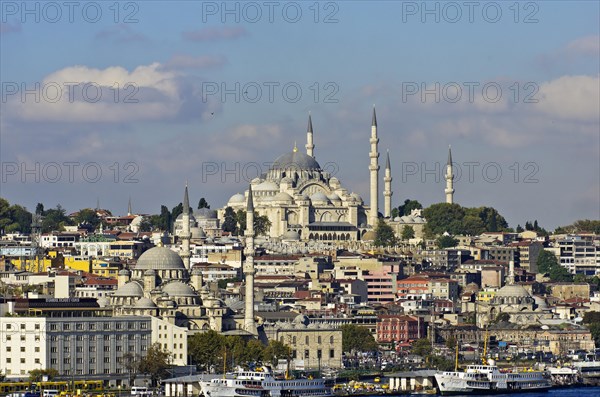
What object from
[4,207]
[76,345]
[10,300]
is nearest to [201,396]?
[76,345]

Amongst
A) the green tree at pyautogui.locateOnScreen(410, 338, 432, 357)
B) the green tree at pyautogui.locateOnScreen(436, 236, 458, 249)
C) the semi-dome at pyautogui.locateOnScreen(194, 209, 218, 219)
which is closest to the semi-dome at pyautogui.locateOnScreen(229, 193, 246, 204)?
the semi-dome at pyautogui.locateOnScreen(194, 209, 218, 219)

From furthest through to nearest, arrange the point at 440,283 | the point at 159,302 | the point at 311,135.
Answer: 1. the point at 311,135
2. the point at 440,283
3. the point at 159,302

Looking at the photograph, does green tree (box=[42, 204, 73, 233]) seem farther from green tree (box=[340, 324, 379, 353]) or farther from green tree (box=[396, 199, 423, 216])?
green tree (box=[340, 324, 379, 353])

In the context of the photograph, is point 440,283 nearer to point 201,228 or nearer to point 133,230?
point 201,228

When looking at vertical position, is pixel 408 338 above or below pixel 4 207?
below

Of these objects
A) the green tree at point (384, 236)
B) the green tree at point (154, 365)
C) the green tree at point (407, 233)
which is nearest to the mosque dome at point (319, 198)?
the green tree at point (407, 233)

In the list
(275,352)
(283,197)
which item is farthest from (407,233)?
(275,352)

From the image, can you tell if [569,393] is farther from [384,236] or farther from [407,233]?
[407,233]
